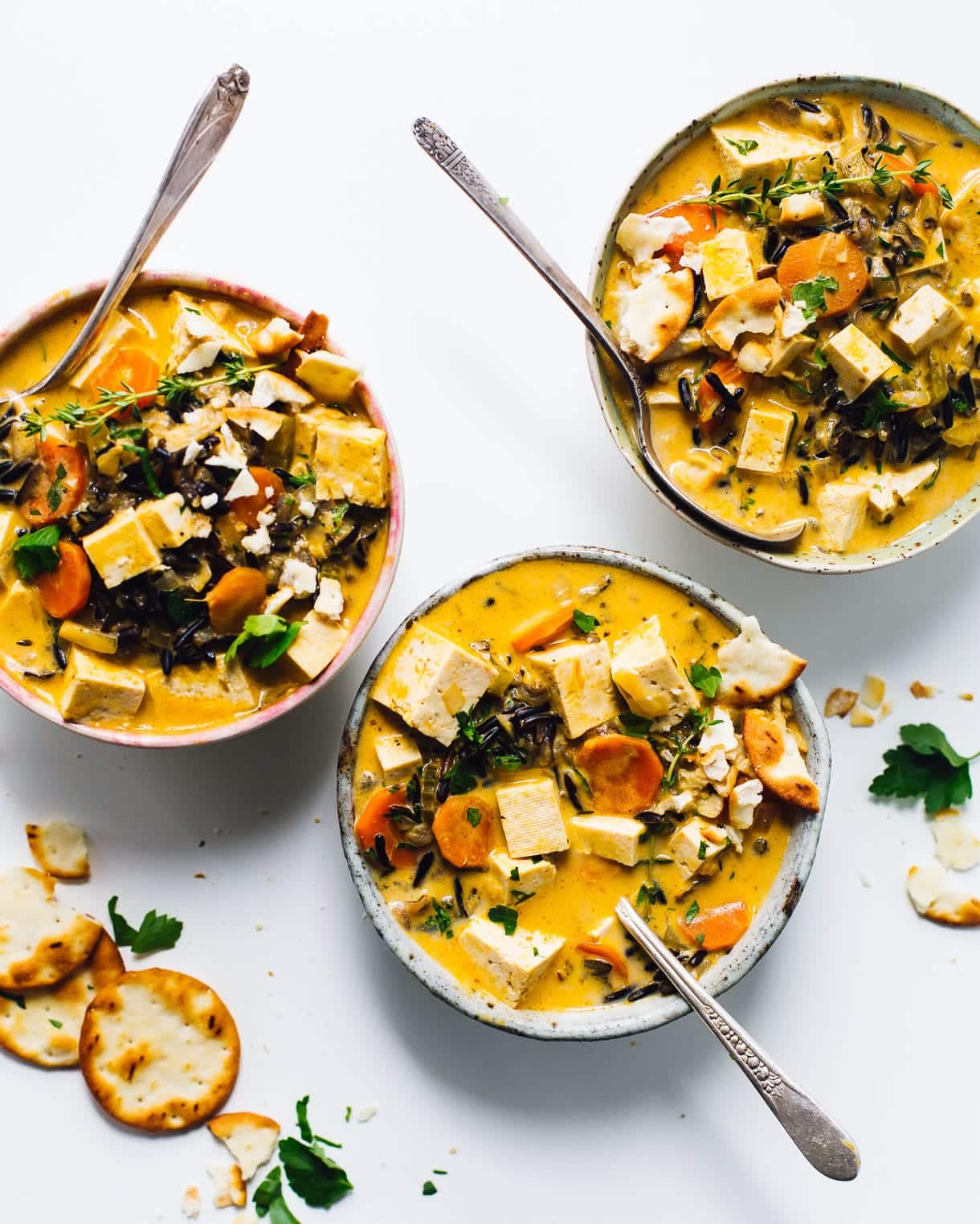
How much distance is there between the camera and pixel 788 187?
3154 millimetres

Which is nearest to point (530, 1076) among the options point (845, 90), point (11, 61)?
point (845, 90)

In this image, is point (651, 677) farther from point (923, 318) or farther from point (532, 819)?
point (923, 318)

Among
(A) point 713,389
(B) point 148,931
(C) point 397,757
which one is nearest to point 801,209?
(A) point 713,389

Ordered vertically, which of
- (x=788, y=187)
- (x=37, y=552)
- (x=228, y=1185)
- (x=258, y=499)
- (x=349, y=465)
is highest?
(x=37, y=552)

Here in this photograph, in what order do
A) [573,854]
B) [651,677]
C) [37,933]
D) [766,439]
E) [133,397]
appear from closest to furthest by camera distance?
1. [133,397]
2. [651,677]
3. [573,854]
4. [766,439]
5. [37,933]

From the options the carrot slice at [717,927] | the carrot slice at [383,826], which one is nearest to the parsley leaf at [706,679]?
the carrot slice at [717,927]

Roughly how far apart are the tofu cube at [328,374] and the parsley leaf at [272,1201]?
2.33m

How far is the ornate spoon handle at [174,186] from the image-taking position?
2.98 metres

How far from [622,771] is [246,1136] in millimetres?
1652

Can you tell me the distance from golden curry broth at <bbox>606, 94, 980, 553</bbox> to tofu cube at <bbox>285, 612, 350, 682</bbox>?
42.3 inches

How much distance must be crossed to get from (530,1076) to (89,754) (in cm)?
170

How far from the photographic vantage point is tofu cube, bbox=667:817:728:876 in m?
3.02

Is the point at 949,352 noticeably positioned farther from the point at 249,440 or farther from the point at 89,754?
the point at 89,754

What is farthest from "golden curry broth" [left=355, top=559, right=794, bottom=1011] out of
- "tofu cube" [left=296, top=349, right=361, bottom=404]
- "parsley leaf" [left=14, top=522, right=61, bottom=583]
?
"parsley leaf" [left=14, top=522, right=61, bottom=583]
